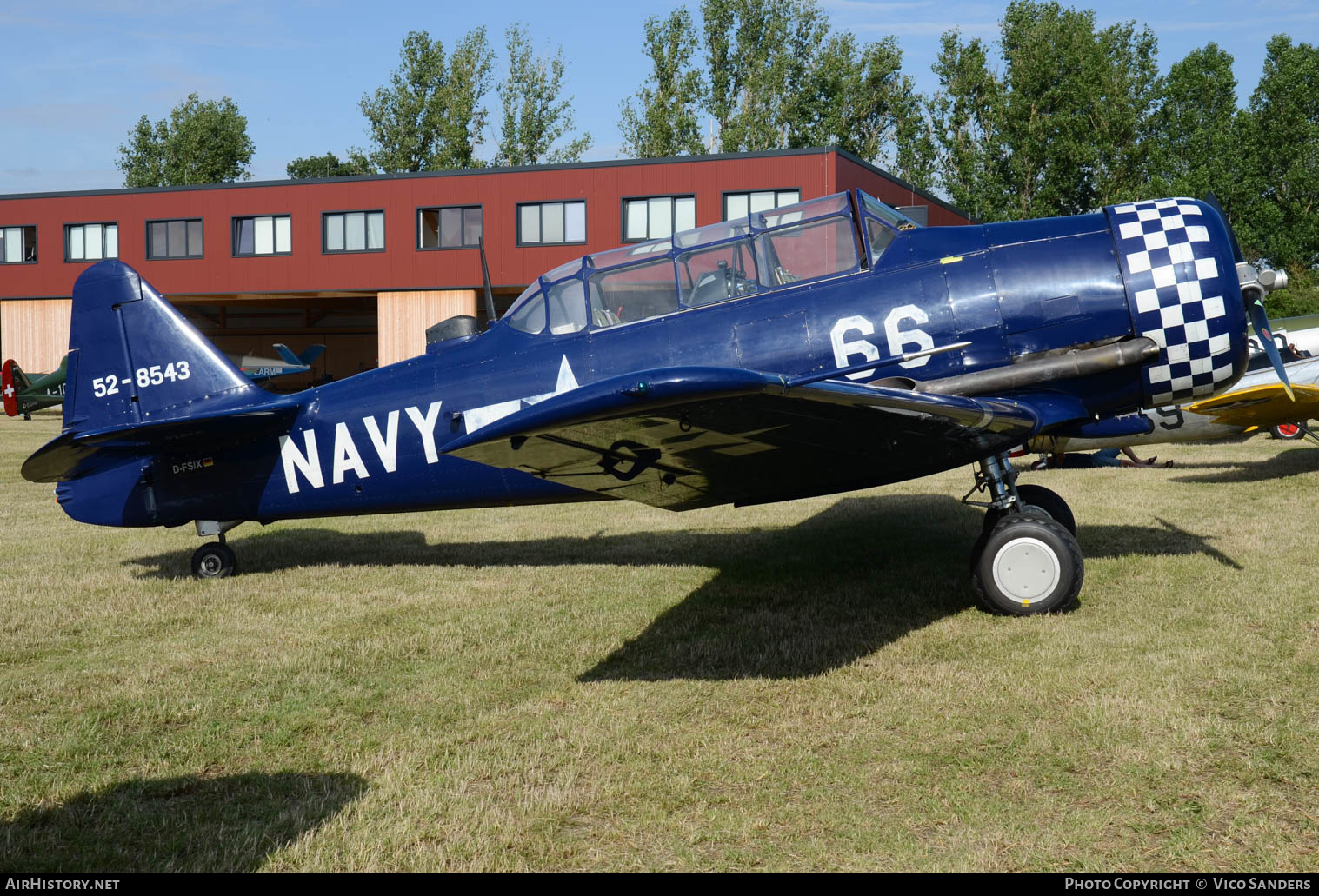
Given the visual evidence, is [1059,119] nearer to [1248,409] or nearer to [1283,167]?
[1283,167]

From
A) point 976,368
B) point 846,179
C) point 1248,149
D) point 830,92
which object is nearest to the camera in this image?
point 976,368

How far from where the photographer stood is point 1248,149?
41.5 metres

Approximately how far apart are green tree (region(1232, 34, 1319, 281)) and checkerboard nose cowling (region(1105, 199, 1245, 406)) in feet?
124

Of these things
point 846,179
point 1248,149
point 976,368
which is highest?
point 1248,149

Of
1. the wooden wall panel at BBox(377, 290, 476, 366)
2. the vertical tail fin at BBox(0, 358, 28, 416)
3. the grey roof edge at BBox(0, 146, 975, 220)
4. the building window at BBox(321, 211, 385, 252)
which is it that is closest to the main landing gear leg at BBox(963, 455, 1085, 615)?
the grey roof edge at BBox(0, 146, 975, 220)

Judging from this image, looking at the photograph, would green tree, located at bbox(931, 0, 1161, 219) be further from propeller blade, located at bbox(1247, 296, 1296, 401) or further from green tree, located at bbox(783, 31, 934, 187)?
propeller blade, located at bbox(1247, 296, 1296, 401)

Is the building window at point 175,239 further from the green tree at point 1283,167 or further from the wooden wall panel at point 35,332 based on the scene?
the green tree at point 1283,167

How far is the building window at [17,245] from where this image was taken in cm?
3506

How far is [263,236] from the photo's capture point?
107ft

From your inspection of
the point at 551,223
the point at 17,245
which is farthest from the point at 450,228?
the point at 17,245

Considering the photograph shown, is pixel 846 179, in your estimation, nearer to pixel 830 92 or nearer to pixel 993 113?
pixel 993 113

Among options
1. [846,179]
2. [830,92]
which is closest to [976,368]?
[846,179]

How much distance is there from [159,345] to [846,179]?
Result: 22.7m

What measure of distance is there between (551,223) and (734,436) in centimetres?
2603
